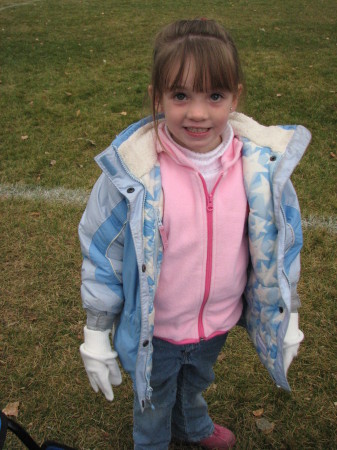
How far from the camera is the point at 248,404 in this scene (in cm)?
248

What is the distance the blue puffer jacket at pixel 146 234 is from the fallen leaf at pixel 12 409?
103 centimetres

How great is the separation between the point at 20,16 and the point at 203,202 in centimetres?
1018

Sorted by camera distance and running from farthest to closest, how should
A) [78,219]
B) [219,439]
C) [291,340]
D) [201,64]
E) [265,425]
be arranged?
[78,219]
[265,425]
[219,439]
[291,340]
[201,64]

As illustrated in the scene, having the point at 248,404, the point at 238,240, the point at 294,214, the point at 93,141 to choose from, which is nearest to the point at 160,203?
the point at 238,240

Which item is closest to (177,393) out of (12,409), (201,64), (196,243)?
(196,243)

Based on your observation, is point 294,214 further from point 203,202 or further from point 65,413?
point 65,413

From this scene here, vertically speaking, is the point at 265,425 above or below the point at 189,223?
below

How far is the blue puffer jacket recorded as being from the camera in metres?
1.51

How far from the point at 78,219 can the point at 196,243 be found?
7.17ft

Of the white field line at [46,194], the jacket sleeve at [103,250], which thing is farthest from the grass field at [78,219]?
the jacket sleeve at [103,250]

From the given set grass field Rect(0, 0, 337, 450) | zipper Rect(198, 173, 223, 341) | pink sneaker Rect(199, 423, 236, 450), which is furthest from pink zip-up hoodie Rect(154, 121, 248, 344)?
pink sneaker Rect(199, 423, 236, 450)

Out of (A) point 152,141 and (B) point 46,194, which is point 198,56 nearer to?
(A) point 152,141

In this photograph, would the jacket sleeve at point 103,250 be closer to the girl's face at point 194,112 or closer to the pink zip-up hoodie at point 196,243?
the pink zip-up hoodie at point 196,243

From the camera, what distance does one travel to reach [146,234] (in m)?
1.49
